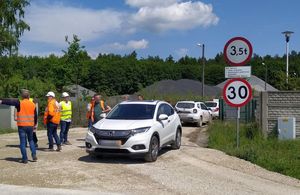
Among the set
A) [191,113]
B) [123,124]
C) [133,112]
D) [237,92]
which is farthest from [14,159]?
[191,113]

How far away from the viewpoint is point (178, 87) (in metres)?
74.1

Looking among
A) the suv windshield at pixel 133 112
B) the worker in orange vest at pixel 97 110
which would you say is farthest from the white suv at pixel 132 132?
the worker in orange vest at pixel 97 110

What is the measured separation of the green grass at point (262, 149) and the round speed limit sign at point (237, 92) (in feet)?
4.27

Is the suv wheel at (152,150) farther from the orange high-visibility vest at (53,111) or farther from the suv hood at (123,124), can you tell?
the orange high-visibility vest at (53,111)

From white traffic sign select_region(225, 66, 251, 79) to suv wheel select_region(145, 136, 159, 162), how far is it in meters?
2.80

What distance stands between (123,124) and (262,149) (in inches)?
164

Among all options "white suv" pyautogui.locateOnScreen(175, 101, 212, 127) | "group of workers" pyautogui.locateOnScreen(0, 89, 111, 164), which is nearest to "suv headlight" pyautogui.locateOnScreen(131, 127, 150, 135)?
"group of workers" pyautogui.locateOnScreen(0, 89, 111, 164)

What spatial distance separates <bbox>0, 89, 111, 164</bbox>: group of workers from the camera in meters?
12.0

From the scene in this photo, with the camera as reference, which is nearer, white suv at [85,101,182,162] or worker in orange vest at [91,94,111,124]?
white suv at [85,101,182,162]

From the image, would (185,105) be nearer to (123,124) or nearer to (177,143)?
(177,143)

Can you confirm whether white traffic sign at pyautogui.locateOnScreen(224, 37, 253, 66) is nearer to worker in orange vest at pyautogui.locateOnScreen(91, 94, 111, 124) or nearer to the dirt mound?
worker in orange vest at pyautogui.locateOnScreen(91, 94, 111, 124)

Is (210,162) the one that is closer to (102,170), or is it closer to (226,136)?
(102,170)

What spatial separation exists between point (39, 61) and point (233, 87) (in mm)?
95896

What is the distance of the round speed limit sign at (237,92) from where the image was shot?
13555 mm
